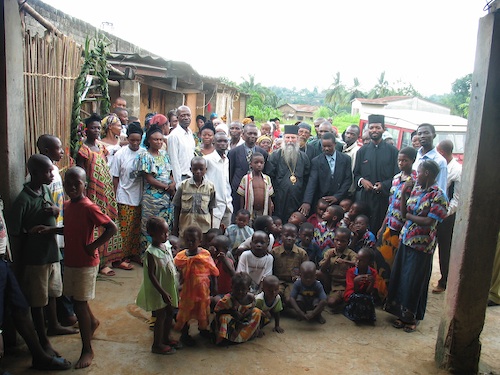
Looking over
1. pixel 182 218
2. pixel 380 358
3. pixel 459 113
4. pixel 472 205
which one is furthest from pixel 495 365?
pixel 459 113

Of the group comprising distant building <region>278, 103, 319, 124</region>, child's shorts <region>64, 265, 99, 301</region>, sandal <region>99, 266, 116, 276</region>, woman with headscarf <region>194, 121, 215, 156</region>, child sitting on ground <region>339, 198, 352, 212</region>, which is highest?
distant building <region>278, 103, 319, 124</region>

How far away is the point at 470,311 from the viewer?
137 inches

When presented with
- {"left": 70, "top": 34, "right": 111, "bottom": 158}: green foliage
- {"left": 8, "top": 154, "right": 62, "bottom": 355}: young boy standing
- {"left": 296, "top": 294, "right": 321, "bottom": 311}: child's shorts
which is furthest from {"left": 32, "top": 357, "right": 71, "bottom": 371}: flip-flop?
{"left": 70, "top": 34, "right": 111, "bottom": 158}: green foliage

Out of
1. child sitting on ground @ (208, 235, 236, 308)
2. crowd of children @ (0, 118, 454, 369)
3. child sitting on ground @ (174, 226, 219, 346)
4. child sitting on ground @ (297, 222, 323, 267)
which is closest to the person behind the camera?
crowd of children @ (0, 118, 454, 369)

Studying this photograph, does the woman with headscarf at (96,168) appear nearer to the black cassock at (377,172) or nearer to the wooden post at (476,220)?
the black cassock at (377,172)

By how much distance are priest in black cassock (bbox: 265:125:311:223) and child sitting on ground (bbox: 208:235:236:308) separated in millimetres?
1442

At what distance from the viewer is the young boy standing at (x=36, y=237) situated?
125 inches

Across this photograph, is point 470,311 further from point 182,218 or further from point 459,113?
point 459,113

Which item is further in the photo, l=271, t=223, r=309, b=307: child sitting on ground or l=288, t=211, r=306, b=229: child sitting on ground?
l=288, t=211, r=306, b=229: child sitting on ground

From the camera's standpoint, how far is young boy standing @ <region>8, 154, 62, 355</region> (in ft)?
10.4

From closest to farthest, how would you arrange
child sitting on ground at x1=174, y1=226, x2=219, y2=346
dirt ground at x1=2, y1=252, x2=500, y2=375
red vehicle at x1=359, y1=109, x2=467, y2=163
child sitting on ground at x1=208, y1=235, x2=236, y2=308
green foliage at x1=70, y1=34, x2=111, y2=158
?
dirt ground at x1=2, y1=252, x2=500, y2=375 → child sitting on ground at x1=174, y1=226, x2=219, y2=346 → child sitting on ground at x1=208, y1=235, x2=236, y2=308 → green foliage at x1=70, y1=34, x2=111, y2=158 → red vehicle at x1=359, y1=109, x2=467, y2=163

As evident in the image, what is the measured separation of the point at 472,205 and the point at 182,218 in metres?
2.95

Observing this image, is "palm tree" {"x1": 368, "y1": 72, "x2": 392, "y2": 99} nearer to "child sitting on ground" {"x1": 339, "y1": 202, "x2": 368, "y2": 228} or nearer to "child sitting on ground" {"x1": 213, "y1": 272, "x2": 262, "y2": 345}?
"child sitting on ground" {"x1": 339, "y1": 202, "x2": 368, "y2": 228}

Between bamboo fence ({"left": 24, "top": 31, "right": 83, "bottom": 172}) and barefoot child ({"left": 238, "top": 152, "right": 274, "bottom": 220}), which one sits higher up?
bamboo fence ({"left": 24, "top": 31, "right": 83, "bottom": 172})
